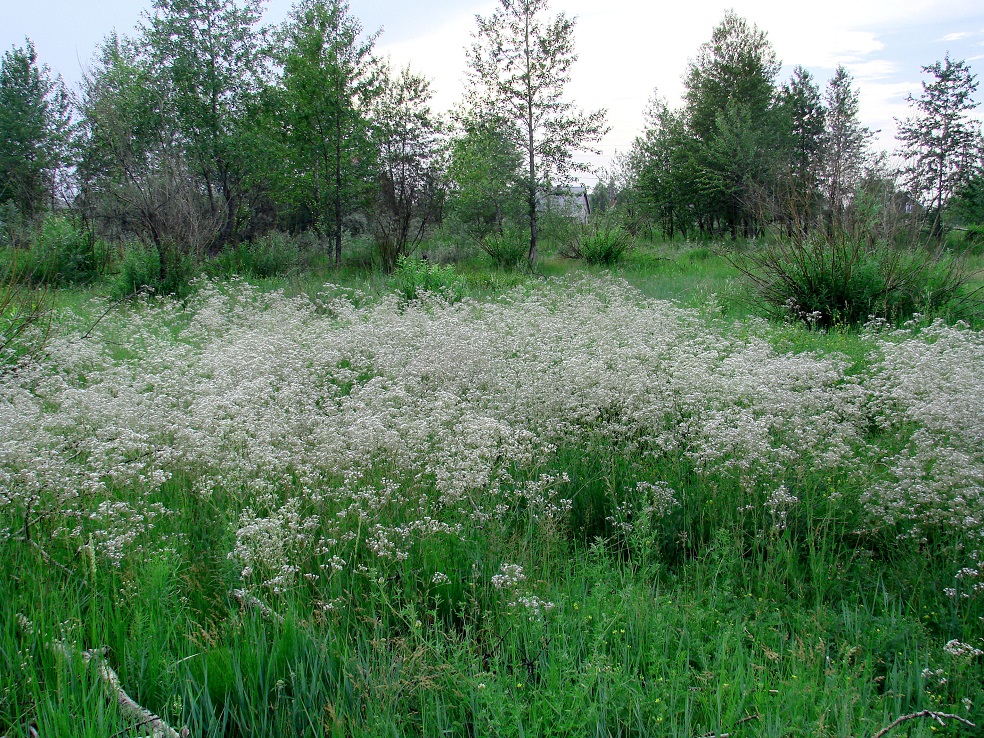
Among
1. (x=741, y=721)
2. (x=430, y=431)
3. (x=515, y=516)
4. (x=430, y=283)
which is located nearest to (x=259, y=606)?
(x=515, y=516)

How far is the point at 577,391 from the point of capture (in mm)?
4727

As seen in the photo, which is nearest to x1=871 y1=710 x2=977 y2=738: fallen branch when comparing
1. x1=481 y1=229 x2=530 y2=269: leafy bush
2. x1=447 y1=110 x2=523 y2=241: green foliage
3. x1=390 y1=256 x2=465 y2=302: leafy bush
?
x1=390 y1=256 x2=465 y2=302: leafy bush

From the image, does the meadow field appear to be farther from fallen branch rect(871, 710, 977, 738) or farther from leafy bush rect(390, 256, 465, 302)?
leafy bush rect(390, 256, 465, 302)

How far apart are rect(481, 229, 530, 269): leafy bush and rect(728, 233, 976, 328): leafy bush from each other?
9281 mm

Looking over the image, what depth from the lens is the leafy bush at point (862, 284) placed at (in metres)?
8.23

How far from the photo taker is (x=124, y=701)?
2.06 m

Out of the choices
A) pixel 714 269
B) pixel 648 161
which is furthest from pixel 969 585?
pixel 648 161

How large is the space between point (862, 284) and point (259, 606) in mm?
8591

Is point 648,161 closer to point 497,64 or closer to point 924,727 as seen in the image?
point 497,64

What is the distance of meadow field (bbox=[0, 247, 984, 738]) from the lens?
7.05ft

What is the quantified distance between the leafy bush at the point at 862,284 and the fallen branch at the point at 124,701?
26.4 feet

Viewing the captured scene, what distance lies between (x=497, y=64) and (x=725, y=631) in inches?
685

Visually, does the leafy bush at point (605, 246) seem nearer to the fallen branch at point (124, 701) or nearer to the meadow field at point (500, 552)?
the meadow field at point (500, 552)

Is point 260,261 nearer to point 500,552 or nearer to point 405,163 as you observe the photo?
Result: point 405,163
